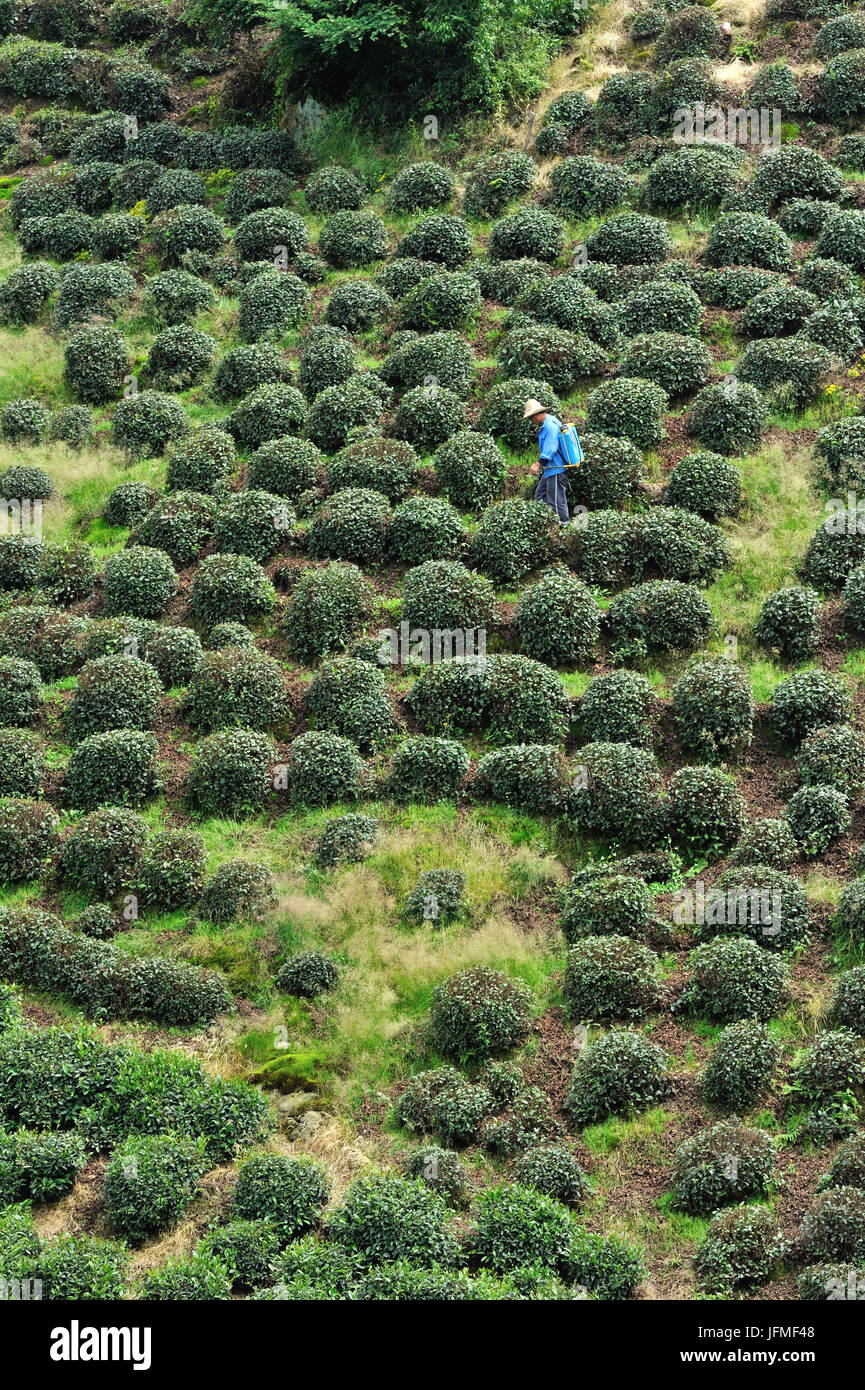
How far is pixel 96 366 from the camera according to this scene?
30.6 m

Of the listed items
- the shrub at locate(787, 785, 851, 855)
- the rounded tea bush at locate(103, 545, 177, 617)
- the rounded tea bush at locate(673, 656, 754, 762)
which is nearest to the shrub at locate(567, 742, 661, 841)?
the rounded tea bush at locate(673, 656, 754, 762)

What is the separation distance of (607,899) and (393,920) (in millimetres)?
2547

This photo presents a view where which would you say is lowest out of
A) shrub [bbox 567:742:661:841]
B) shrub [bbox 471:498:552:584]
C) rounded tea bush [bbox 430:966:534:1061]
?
rounded tea bush [bbox 430:966:534:1061]

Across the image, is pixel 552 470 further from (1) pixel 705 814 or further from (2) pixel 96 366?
(2) pixel 96 366

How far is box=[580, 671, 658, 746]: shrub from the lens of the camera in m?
21.5

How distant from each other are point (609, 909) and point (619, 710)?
125 inches

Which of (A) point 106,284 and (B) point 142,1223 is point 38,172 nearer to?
(A) point 106,284

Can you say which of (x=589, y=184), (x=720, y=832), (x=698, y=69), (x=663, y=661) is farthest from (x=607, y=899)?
(x=698, y=69)

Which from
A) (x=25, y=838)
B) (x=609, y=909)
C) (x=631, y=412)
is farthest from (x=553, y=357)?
(x=25, y=838)

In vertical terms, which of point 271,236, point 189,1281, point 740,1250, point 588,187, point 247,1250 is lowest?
point 189,1281

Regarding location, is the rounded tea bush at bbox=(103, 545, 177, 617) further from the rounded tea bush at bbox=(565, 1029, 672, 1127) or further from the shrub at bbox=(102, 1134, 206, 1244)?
the rounded tea bush at bbox=(565, 1029, 672, 1127)

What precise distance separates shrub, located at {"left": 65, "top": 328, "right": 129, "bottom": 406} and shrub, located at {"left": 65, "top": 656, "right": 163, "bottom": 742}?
8492 mm

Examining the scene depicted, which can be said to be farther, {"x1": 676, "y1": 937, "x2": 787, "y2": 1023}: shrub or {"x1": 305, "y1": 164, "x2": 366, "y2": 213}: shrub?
{"x1": 305, "y1": 164, "x2": 366, "y2": 213}: shrub

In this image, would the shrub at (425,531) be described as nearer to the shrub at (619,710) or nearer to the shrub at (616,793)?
the shrub at (619,710)
